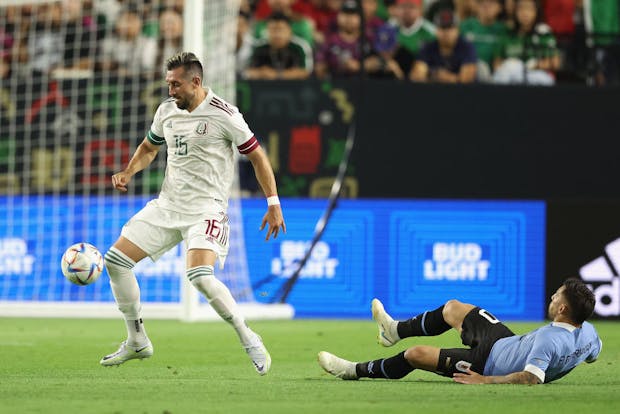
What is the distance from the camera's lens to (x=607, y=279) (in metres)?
15.6

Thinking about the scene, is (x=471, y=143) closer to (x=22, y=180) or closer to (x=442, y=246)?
(x=442, y=246)

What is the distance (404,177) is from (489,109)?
1361 millimetres

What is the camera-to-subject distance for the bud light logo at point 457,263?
15812mm

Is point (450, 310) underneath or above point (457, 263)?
above

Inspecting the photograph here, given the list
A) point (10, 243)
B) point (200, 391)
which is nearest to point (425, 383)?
point (200, 391)

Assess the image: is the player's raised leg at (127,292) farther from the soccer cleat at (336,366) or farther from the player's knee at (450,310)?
the player's knee at (450,310)

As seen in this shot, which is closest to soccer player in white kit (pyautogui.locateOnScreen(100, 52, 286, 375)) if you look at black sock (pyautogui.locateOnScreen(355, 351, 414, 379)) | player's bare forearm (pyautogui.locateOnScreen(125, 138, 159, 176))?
player's bare forearm (pyautogui.locateOnScreen(125, 138, 159, 176))

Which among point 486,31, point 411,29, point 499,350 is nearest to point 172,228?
point 499,350

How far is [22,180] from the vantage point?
51.8 feet

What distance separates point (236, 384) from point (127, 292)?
140cm

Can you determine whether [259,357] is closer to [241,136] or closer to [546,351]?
[241,136]

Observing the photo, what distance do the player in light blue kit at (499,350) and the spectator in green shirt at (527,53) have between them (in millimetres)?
8514

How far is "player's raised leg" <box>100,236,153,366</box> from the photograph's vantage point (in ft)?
29.8

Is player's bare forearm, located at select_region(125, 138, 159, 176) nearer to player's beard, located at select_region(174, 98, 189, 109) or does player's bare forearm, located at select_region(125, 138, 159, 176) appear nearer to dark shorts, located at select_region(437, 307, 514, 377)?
player's beard, located at select_region(174, 98, 189, 109)
